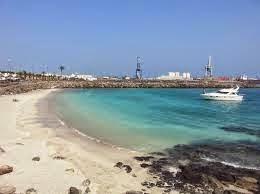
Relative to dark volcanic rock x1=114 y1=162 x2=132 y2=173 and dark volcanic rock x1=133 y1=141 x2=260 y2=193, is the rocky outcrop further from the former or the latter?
dark volcanic rock x1=133 y1=141 x2=260 y2=193

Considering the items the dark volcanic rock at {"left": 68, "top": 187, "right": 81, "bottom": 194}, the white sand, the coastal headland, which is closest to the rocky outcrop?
the coastal headland

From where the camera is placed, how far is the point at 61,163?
18172 millimetres

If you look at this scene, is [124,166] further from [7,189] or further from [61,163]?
[7,189]

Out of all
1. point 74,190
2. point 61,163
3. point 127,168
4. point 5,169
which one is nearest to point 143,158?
point 127,168

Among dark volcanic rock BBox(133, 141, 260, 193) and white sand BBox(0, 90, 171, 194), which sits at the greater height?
white sand BBox(0, 90, 171, 194)

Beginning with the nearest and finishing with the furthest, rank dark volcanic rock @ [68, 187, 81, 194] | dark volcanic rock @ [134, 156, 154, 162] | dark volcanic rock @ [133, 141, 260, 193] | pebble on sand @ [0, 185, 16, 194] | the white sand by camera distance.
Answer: pebble on sand @ [0, 185, 16, 194], dark volcanic rock @ [68, 187, 81, 194], the white sand, dark volcanic rock @ [133, 141, 260, 193], dark volcanic rock @ [134, 156, 154, 162]

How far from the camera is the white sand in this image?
1478 cm

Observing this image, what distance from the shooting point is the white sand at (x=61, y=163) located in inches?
582

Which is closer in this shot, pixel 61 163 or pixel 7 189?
pixel 7 189

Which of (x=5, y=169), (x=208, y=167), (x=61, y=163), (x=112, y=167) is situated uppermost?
(x=5, y=169)

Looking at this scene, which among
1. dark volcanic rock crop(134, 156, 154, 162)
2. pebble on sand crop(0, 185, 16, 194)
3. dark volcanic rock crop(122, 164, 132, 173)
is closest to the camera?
pebble on sand crop(0, 185, 16, 194)

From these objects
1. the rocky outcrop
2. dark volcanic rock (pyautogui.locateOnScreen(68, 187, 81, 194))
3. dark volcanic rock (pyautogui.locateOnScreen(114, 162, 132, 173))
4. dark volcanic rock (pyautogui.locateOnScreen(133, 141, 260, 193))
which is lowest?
dark volcanic rock (pyautogui.locateOnScreen(133, 141, 260, 193))

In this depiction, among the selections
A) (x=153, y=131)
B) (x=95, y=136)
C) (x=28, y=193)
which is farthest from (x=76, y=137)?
(x=28, y=193)

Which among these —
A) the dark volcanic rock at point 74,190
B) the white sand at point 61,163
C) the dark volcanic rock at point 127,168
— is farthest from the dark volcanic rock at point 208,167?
the dark volcanic rock at point 74,190
